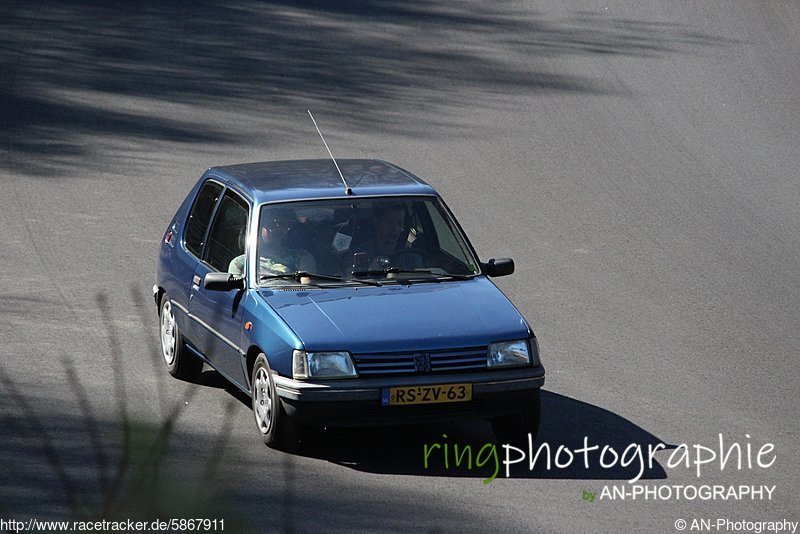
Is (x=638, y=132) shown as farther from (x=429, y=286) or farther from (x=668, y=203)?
(x=429, y=286)

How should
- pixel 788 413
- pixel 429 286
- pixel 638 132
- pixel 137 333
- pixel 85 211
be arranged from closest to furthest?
1. pixel 429 286
2. pixel 788 413
3. pixel 137 333
4. pixel 85 211
5. pixel 638 132

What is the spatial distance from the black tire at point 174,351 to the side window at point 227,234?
694 millimetres

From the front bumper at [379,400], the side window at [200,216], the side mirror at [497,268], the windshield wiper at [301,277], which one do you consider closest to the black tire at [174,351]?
the side window at [200,216]

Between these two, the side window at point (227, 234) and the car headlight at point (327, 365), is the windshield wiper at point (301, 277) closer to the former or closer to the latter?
the side window at point (227, 234)

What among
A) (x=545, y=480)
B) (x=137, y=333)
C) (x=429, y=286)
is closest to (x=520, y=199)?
(x=137, y=333)

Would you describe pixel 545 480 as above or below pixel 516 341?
below

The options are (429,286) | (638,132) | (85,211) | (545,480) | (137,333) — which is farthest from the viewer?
(638,132)

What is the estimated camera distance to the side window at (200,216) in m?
10.0

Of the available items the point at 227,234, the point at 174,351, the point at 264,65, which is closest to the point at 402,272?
the point at 227,234

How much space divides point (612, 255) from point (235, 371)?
5901 mm

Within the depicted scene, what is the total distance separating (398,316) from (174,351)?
99.9 inches

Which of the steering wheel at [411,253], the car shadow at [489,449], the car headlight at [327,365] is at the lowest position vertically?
the car shadow at [489,449]

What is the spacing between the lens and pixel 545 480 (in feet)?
25.8

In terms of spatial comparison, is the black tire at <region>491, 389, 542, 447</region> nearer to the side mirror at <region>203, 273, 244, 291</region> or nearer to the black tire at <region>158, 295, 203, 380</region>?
the side mirror at <region>203, 273, 244, 291</region>
